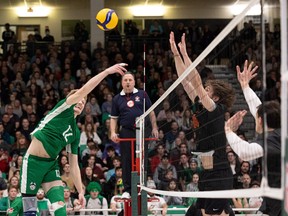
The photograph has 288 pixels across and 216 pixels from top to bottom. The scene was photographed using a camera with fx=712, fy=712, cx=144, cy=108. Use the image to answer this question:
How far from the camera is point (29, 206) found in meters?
8.80

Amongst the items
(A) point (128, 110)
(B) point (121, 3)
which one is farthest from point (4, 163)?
(B) point (121, 3)

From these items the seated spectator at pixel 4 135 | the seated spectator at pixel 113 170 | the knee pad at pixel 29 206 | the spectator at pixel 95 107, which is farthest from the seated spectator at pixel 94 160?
the knee pad at pixel 29 206

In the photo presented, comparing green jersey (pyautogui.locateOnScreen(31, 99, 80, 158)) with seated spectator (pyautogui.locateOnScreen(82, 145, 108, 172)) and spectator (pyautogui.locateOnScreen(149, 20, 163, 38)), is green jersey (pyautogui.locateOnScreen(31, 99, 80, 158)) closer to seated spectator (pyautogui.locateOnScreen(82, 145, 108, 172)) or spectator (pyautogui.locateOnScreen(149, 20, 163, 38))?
seated spectator (pyautogui.locateOnScreen(82, 145, 108, 172))

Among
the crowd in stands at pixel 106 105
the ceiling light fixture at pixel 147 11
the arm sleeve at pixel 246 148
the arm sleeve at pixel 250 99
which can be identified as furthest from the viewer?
the ceiling light fixture at pixel 147 11

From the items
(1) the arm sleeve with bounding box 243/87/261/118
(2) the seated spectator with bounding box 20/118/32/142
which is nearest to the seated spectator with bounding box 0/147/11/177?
(2) the seated spectator with bounding box 20/118/32/142

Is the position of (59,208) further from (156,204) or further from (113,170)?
(113,170)

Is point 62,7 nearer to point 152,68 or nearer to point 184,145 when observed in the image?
point 152,68

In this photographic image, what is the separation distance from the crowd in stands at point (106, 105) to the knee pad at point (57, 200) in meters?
1.65

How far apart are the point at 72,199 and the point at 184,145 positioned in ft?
18.7

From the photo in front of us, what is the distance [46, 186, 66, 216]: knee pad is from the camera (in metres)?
8.66

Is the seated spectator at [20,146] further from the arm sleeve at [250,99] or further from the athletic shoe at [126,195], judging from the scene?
the arm sleeve at [250,99]

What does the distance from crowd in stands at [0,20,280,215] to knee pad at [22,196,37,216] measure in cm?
200

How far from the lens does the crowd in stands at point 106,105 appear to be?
33.2 feet

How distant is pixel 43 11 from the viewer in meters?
32.1
